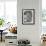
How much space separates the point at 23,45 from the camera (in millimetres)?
5098

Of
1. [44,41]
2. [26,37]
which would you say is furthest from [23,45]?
[44,41]

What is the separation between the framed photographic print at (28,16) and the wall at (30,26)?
0.11m

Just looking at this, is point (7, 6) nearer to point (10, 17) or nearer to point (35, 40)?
point (10, 17)

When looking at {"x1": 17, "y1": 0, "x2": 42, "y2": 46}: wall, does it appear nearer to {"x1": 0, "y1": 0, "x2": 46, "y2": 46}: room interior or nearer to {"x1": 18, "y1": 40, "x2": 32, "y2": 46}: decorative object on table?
{"x1": 0, "y1": 0, "x2": 46, "y2": 46}: room interior

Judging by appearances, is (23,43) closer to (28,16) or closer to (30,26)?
(30,26)

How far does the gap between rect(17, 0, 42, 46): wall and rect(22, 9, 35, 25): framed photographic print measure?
0.36ft

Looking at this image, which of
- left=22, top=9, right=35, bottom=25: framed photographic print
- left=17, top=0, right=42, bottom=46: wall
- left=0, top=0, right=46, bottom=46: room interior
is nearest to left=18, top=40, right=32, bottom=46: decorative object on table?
left=0, top=0, right=46, bottom=46: room interior

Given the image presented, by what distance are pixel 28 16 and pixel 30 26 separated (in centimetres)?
38

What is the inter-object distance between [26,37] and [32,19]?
702 millimetres

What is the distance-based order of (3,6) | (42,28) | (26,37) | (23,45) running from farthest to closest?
(3,6), (42,28), (26,37), (23,45)

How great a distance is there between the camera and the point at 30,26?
212 inches

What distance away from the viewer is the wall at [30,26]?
5.34 m

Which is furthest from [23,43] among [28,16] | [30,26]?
[28,16]

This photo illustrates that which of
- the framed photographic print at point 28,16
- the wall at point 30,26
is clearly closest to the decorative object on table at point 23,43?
the wall at point 30,26
